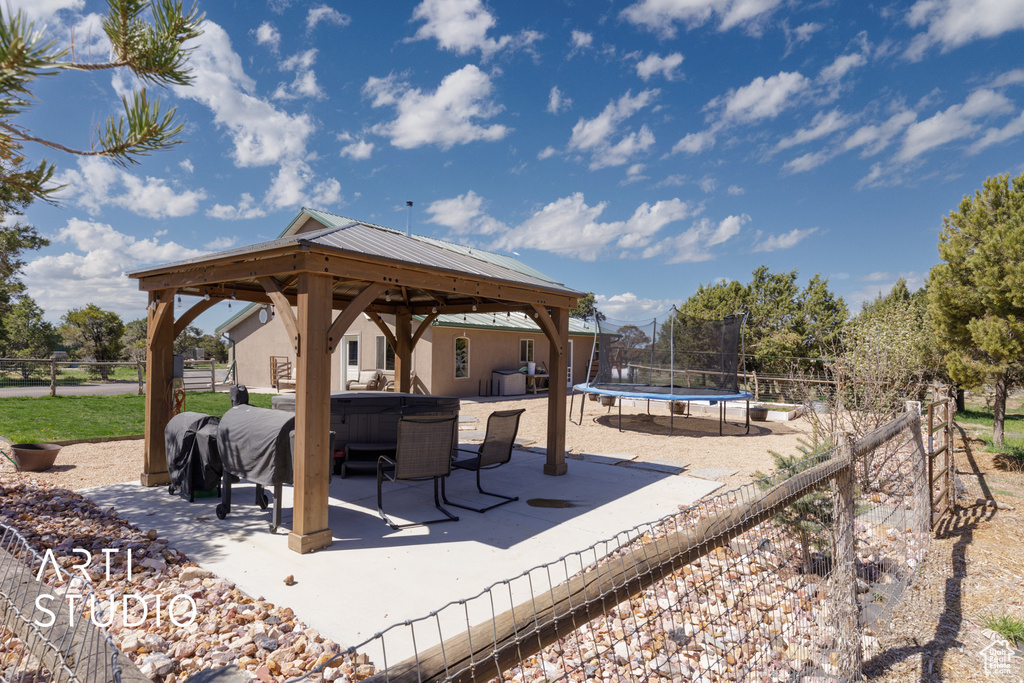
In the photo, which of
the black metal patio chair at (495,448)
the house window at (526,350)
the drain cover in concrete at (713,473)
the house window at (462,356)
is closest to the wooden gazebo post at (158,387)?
the black metal patio chair at (495,448)

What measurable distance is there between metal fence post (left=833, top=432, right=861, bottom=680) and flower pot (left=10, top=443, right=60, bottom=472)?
8.49m

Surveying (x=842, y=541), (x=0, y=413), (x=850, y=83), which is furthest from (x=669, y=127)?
(x=0, y=413)

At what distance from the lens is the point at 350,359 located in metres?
17.9

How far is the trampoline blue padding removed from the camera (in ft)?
35.8

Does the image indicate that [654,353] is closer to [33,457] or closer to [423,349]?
[423,349]

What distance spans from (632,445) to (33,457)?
8.92 meters

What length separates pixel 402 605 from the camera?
337cm

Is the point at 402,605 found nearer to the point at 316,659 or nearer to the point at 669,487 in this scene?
the point at 316,659

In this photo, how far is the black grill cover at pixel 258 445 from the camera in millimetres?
4512

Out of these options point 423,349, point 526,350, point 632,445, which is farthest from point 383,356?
point 632,445

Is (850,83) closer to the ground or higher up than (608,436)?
higher up

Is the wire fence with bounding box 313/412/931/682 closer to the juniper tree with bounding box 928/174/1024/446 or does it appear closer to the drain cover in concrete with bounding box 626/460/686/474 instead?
the drain cover in concrete with bounding box 626/460/686/474

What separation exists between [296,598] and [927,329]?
17414 millimetres

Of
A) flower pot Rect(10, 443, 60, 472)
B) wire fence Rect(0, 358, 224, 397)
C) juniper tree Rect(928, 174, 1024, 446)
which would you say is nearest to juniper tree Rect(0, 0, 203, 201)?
flower pot Rect(10, 443, 60, 472)
